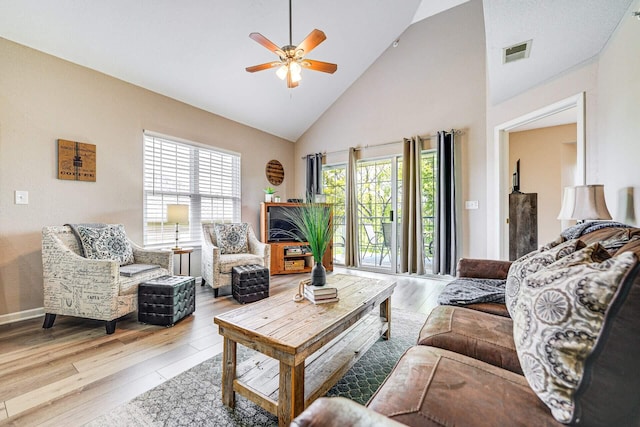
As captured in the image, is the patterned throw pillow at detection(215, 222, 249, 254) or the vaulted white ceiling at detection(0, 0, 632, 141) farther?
the patterned throw pillow at detection(215, 222, 249, 254)

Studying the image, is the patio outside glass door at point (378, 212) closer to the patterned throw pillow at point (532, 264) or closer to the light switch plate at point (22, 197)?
the patterned throw pillow at point (532, 264)

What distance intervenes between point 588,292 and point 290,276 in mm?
3917

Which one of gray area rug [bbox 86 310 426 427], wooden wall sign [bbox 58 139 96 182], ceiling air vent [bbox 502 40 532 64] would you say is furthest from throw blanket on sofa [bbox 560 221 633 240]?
wooden wall sign [bbox 58 139 96 182]

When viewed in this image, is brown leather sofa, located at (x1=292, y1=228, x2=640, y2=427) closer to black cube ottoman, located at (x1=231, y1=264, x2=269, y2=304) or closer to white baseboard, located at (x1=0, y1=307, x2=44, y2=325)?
black cube ottoman, located at (x1=231, y1=264, x2=269, y2=304)

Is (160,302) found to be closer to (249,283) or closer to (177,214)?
(249,283)

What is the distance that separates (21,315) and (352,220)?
4207mm

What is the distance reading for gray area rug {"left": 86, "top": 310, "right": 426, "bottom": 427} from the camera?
4.39 ft

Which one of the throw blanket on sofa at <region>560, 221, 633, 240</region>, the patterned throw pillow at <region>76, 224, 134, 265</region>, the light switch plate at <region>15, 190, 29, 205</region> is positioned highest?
the light switch plate at <region>15, 190, 29, 205</region>

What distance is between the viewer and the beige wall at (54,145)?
8.25ft

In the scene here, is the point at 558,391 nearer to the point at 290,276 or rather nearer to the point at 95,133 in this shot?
the point at 290,276

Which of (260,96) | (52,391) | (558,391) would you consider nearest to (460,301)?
(558,391)

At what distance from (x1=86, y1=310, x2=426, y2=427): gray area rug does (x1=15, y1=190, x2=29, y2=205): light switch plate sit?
7.82 ft

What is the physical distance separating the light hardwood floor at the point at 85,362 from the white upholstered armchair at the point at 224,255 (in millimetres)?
475

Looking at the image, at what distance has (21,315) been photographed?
2.57 metres
